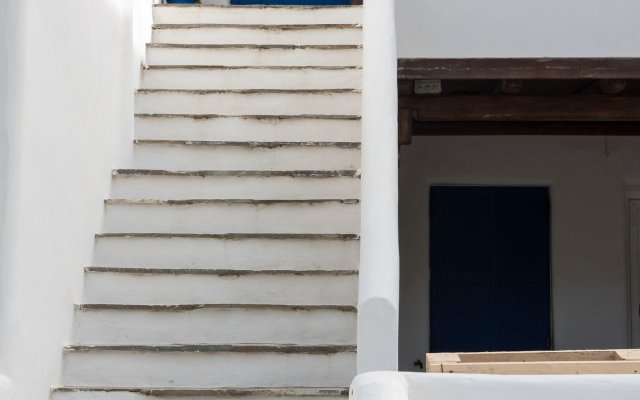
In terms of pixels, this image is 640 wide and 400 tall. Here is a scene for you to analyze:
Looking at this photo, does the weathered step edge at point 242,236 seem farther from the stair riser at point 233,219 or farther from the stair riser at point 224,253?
the stair riser at point 233,219

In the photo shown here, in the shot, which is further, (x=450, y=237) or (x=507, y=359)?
(x=450, y=237)

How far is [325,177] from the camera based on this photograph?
5023mm

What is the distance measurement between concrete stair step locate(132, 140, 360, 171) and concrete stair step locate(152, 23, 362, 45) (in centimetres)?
120

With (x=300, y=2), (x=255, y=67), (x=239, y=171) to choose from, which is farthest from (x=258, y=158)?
(x=300, y=2)

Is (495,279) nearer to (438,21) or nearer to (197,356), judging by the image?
(438,21)

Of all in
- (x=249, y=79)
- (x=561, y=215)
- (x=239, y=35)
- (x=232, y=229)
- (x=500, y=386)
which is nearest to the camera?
(x=500, y=386)

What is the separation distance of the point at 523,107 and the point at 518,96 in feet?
0.29

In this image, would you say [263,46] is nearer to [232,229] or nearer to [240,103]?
[240,103]

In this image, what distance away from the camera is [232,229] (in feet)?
16.0

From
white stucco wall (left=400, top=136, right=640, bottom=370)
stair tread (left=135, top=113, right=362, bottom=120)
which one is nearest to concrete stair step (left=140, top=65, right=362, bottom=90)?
stair tread (left=135, top=113, right=362, bottom=120)

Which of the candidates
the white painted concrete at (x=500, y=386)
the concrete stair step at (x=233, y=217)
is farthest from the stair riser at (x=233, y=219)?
the white painted concrete at (x=500, y=386)

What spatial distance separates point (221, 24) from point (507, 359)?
Answer: 354 cm

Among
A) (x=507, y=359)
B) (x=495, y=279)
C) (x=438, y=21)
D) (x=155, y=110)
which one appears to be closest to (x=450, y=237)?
(x=495, y=279)

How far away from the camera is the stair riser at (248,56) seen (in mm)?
6012
